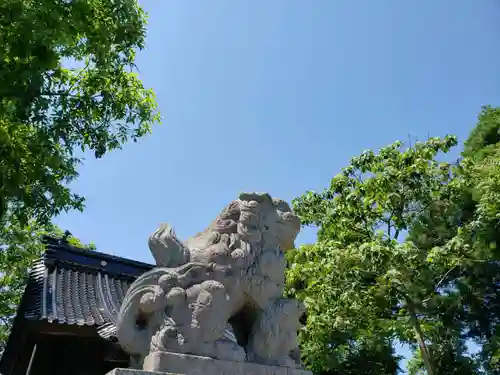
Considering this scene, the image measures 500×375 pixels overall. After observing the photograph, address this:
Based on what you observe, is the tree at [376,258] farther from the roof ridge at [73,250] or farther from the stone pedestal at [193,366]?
the stone pedestal at [193,366]

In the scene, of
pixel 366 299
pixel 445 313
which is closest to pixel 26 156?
pixel 366 299

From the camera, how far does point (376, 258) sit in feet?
35.4

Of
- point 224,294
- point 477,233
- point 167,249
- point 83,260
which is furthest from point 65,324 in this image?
point 477,233

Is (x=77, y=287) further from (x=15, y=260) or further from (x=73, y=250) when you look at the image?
(x=15, y=260)

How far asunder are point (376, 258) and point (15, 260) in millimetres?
9316

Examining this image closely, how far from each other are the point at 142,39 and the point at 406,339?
404 inches

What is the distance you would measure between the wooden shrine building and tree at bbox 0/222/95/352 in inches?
70.6

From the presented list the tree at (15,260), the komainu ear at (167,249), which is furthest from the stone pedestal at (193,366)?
the tree at (15,260)

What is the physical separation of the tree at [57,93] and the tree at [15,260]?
1.38 meters

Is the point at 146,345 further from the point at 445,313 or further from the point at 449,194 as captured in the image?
the point at 445,313

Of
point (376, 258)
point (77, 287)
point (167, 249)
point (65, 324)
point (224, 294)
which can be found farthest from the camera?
point (376, 258)

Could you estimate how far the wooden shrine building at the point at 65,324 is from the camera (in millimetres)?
6617

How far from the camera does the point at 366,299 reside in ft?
37.3

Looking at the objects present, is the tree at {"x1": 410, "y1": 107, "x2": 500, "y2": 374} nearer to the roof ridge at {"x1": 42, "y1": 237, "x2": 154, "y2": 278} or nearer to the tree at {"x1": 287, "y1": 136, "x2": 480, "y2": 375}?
the tree at {"x1": 287, "y1": 136, "x2": 480, "y2": 375}
